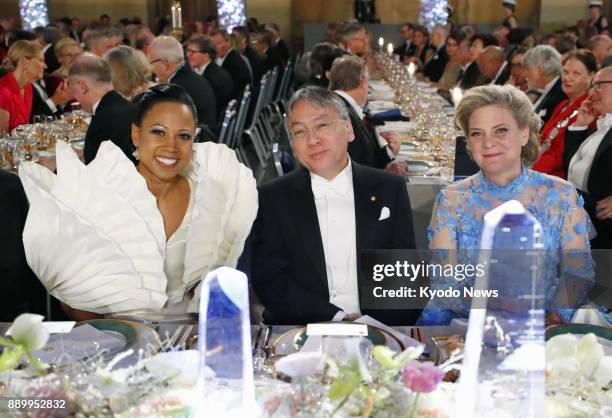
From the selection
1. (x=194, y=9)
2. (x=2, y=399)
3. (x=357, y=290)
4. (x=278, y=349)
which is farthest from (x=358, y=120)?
(x=194, y=9)

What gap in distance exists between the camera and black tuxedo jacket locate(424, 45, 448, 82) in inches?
475

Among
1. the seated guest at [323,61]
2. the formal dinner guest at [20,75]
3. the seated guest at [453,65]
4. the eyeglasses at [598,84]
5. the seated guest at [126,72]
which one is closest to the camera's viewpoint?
the eyeglasses at [598,84]

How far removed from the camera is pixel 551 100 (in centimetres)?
600

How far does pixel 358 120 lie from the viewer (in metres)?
4.48

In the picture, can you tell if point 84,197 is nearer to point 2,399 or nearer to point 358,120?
point 2,399

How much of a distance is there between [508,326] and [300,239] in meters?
1.43

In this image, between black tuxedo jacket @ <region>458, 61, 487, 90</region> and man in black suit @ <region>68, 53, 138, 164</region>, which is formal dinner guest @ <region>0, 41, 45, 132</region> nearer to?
man in black suit @ <region>68, 53, 138, 164</region>

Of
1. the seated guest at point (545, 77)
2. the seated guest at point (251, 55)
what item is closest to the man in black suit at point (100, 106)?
the seated guest at point (545, 77)

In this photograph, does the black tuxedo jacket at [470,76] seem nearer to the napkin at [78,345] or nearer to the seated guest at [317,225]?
the seated guest at [317,225]

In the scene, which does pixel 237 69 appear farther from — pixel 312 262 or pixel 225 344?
pixel 225 344

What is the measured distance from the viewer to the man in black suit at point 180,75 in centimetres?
668

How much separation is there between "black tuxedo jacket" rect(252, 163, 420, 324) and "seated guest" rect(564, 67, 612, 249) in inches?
71.6

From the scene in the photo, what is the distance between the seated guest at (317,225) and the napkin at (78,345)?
838mm

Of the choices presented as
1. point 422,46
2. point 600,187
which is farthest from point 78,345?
point 422,46
